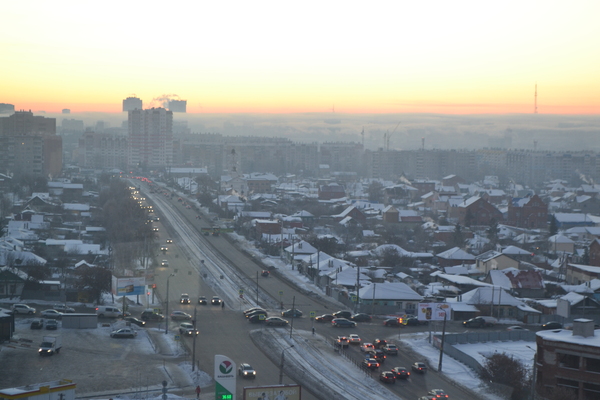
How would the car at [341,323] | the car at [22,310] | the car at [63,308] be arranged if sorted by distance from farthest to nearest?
the car at [63,308], the car at [22,310], the car at [341,323]

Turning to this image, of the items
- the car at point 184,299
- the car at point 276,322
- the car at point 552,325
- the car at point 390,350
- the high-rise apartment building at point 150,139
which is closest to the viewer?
the car at point 390,350

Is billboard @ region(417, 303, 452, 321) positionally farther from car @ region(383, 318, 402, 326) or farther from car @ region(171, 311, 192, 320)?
car @ region(171, 311, 192, 320)

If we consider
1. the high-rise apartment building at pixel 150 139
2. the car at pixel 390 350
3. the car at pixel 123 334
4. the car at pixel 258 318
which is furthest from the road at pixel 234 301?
the high-rise apartment building at pixel 150 139

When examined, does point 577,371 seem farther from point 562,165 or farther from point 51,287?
point 562,165

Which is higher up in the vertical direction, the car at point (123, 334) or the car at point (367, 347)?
the car at point (367, 347)

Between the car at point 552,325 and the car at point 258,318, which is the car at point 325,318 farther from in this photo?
the car at point 552,325

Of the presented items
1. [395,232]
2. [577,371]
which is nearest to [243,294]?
[577,371]
